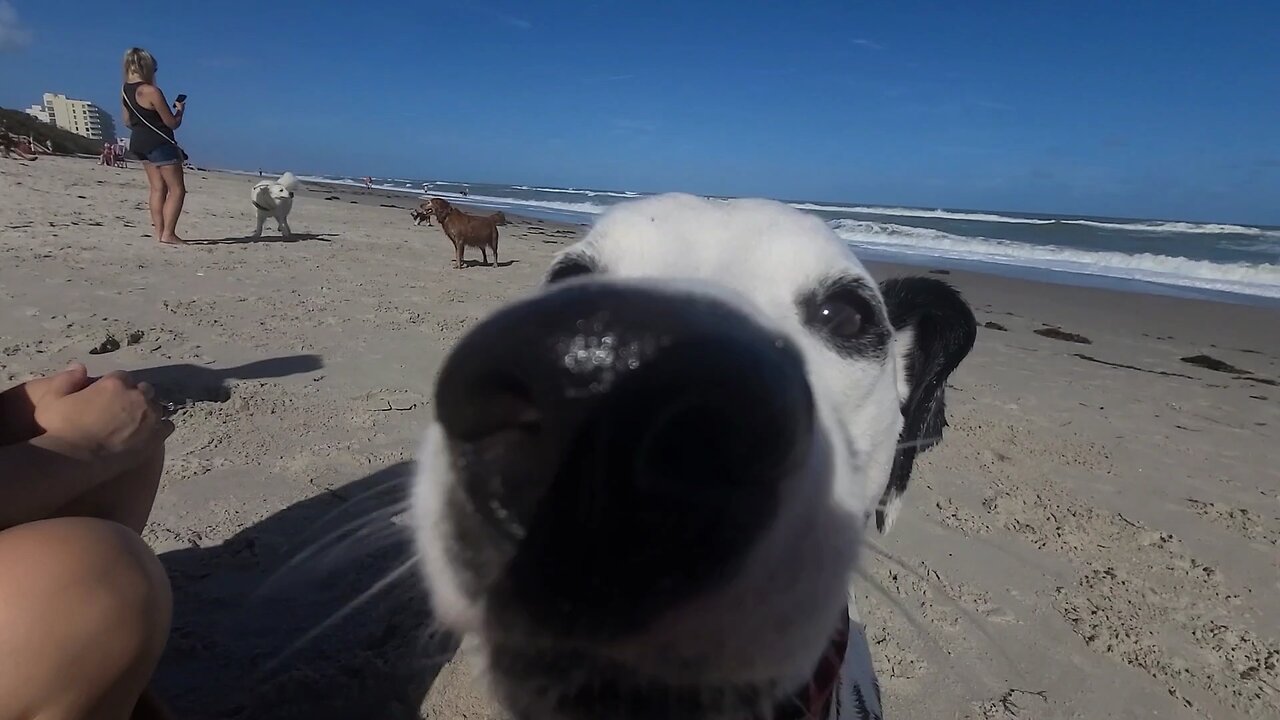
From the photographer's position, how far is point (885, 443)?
6.62 ft

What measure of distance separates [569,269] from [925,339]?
1.43m

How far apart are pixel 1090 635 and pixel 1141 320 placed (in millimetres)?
9535

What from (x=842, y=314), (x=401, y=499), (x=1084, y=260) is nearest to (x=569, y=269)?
(x=842, y=314)

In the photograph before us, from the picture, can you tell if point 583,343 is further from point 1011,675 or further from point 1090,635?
point 1090,635

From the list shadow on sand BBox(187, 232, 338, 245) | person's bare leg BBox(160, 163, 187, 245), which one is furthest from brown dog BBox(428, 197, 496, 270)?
person's bare leg BBox(160, 163, 187, 245)

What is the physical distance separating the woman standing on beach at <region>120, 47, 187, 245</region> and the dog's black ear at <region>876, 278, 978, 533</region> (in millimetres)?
9286

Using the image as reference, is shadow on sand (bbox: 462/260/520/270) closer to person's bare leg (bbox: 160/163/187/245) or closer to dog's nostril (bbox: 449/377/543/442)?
person's bare leg (bbox: 160/163/187/245)

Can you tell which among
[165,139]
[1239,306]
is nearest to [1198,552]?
[165,139]

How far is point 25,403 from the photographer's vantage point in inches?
72.7

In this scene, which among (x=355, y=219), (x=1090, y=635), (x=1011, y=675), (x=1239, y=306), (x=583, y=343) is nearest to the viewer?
(x=583, y=343)

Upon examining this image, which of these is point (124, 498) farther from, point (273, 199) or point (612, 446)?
point (273, 199)

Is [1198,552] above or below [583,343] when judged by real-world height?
below

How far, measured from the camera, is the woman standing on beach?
839cm

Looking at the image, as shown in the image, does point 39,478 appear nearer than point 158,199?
Yes
